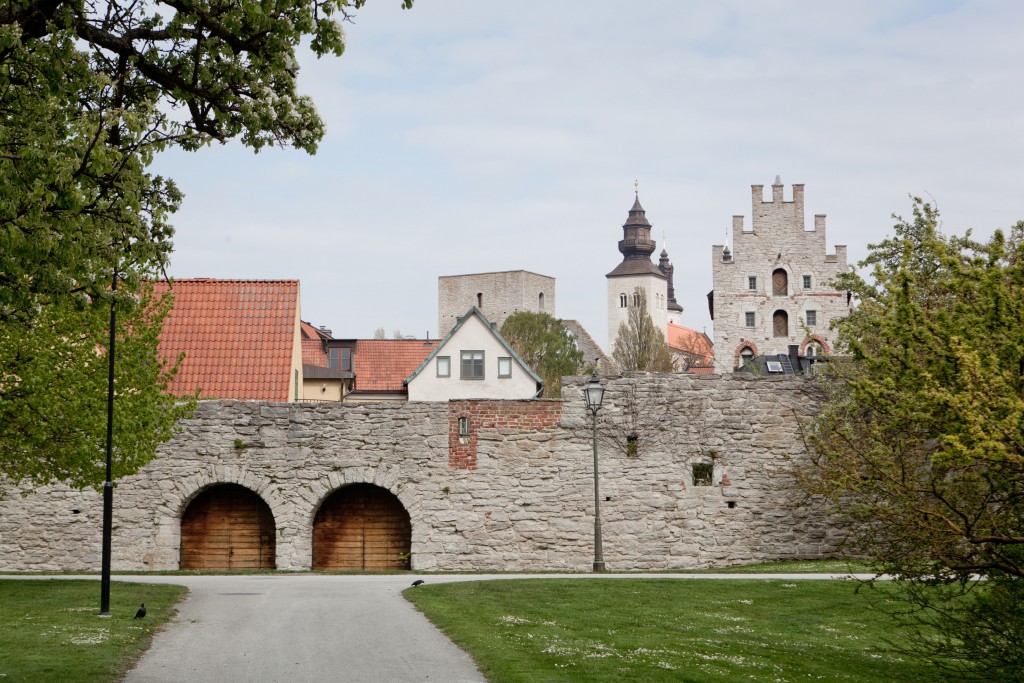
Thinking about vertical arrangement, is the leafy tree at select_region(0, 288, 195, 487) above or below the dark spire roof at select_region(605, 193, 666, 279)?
below

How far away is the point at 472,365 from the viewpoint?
179 feet

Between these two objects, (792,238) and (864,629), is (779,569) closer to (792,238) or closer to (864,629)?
(864,629)

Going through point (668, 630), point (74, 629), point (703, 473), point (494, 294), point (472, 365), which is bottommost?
point (668, 630)

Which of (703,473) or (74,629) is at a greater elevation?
(703,473)

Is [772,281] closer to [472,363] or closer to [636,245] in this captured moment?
[472,363]

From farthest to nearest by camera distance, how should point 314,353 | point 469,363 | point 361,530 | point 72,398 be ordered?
point 314,353
point 469,363
point 361,530
point 72,398

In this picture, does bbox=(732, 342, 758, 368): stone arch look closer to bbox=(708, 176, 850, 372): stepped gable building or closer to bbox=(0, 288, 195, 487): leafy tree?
bbox=(708, 176, 850, 372): stepped gable building

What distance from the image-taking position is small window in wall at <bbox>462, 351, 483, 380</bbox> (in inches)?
2142

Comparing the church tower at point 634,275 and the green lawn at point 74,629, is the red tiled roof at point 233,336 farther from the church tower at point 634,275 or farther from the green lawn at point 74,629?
the church tower at point 634,275

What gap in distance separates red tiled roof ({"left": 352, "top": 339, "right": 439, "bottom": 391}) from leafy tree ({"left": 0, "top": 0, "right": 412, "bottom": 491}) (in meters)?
48.2

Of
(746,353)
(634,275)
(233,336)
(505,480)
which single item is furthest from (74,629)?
(634,275)

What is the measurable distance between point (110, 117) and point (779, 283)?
7964 cm

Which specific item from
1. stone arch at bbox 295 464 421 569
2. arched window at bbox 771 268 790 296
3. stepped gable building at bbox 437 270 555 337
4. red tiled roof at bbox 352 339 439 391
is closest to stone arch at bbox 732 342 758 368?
arched window at bbox 771 268 790 296

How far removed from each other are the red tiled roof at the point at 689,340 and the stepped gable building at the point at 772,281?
21.5 metres
